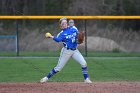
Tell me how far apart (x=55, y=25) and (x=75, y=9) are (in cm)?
596

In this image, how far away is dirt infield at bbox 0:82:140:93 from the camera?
1221 cm

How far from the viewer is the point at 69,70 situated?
57.7 feet

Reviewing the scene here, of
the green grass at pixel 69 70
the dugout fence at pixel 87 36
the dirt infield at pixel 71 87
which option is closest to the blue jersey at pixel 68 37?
the dirt infield at pixel 71 87

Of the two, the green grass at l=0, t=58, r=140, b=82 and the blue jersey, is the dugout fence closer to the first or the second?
the green grass at l=0, t=58, r=140, b=82

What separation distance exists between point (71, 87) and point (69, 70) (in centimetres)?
472

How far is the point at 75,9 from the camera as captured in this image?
117 ft

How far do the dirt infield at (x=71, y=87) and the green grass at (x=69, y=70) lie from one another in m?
1.26

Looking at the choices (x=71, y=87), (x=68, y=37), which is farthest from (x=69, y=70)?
(x=71, y=87)

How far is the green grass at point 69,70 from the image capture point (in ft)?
50.4

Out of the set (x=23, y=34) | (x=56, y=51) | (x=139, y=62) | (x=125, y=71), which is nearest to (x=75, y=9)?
(x=23, y=34)

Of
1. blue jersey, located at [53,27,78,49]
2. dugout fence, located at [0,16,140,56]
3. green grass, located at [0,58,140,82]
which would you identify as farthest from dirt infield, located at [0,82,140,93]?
dugout fence, located at [0,16,140,56]

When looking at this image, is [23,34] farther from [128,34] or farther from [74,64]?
[74,64]

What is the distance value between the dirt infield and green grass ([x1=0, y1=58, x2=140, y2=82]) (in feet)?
4.13

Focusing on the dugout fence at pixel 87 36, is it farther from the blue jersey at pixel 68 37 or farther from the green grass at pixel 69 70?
the blue jersey at pixel 68 37
